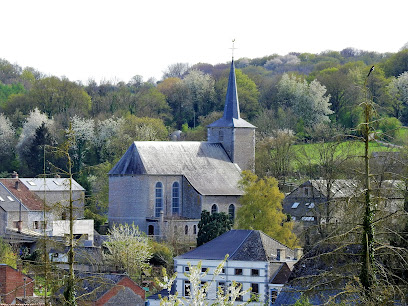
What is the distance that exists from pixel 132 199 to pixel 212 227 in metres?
9.16

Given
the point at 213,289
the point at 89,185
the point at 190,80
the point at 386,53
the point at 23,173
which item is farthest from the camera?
the point at 386,53

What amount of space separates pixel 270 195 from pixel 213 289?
1267 centimetres

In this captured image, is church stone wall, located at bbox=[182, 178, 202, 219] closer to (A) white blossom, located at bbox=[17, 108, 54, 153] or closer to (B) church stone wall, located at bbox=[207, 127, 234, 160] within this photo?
(B) church stone wall, located at bbox=[207, 127, 234, 160]

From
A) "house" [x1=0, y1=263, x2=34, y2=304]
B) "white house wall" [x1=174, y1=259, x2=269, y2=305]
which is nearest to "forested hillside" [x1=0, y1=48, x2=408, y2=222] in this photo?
"white house wall" [x1=174, y1=259, x2=269, y2=305]

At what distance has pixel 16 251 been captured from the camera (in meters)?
50.1

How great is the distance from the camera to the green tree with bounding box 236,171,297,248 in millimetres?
49312

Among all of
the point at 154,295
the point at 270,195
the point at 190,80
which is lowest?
the point at 154,295

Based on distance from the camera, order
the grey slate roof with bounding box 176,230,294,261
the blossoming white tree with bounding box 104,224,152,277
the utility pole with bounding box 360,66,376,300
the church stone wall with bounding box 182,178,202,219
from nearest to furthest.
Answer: the utility pole with bounding box 360,66,376,300, the grey slate roof with bounding box 176,230,294,261, the blossoming white tree with bounding box 104,224,152,277, the church stone wall with bounding box 182,178,202,219

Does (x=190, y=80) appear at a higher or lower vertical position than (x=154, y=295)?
higher

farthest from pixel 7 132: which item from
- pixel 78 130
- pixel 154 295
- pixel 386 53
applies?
pixel 386 53

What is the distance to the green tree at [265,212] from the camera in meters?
49.3

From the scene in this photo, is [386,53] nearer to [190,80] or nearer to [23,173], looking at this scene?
[190,80]

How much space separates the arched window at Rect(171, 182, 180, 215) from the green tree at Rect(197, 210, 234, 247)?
24.1ft

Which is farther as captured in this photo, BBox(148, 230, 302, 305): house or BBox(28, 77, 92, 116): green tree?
BBox(28, 77, 92, 116): green tree
